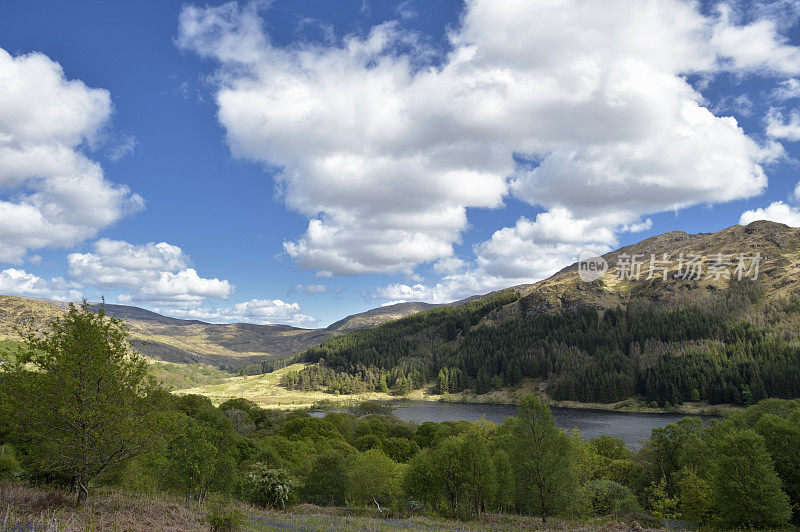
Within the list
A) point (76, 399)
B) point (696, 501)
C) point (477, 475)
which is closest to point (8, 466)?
point (76, 399)

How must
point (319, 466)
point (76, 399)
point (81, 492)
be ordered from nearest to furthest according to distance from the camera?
1. point (76, 399)
2. point (81, 492)
3. point (319, 466)

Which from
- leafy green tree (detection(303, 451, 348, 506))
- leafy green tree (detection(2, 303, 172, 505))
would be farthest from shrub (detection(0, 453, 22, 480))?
leafy green tree (detection(303, 451, 348, 506))

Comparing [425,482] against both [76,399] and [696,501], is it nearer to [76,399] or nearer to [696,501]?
[696,501]

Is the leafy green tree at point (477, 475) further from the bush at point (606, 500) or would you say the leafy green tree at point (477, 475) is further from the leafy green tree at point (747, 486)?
the leafy green tree at point (747, 486)

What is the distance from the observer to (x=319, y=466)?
198ft

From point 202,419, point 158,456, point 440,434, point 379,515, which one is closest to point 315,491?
point 379,515

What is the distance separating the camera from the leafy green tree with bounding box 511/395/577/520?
45281mm

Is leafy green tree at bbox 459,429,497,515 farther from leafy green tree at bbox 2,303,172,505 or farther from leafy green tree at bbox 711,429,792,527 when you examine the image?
leafy green tree at bbox 2,303,172,505

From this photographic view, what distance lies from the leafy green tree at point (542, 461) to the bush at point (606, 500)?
38.4ft

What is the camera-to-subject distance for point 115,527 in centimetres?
1648

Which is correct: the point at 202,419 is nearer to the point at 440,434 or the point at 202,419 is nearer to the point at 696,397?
the point at 440,434

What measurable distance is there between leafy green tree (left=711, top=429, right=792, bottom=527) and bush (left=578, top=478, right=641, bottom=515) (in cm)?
1194

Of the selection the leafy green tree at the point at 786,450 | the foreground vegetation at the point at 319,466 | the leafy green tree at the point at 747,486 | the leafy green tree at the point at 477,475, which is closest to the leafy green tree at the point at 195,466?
the foreground vegetation at the point at 319,466

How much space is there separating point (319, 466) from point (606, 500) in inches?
1774
